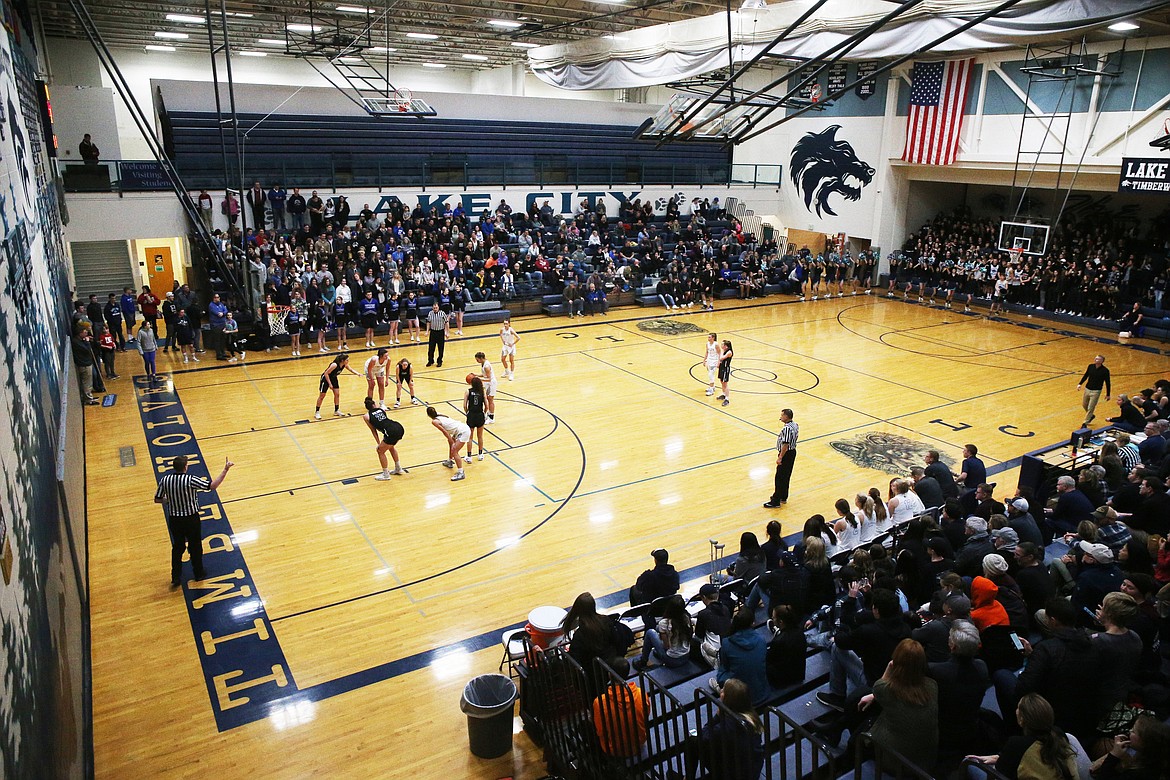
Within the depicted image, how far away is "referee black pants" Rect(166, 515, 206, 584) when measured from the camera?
331 inches

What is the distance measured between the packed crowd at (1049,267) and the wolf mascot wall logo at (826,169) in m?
3.05

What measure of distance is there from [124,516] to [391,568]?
3.96 metres

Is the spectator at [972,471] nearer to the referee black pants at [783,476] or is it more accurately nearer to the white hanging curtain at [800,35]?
the referee black pants at [783,476]

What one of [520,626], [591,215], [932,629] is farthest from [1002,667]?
[591,215]

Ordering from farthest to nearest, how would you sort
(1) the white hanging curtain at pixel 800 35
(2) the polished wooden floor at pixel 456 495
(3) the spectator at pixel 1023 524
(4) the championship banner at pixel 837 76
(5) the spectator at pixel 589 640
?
(4) the championship banner at pixel 837 76
(1) the white hanging curtain at pixel 800 35
(3) the spectator at pixel 1023 524
(2) the polished wooden floor at pixel 456 495
(5) the spectator at pixel 589 640

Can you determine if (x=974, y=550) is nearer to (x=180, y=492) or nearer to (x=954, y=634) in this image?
(x=954, y=634)

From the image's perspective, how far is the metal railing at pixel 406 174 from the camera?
65.7ft

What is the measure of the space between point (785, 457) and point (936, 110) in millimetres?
20366

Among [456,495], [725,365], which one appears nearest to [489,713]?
[456,495]

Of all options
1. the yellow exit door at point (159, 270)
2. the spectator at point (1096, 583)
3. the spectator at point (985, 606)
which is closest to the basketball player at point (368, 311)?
the yellow exit door at point (159, 270)

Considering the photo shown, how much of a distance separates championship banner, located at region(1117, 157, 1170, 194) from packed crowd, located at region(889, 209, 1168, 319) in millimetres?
3529

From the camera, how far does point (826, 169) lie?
30.2 m

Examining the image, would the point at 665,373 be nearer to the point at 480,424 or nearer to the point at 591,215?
the point at 480,424

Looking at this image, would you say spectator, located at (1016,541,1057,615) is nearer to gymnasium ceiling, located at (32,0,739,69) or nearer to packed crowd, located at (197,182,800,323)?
packed crowd, located at (197,182,800,323)
